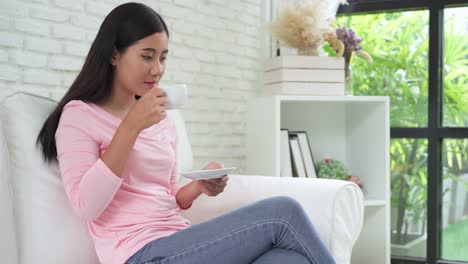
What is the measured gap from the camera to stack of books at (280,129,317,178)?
10.5 ft

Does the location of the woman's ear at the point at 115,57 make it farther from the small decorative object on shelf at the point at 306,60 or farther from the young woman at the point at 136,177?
the small decorative object on shelf at the point at 306,60

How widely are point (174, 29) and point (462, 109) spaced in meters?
1.52

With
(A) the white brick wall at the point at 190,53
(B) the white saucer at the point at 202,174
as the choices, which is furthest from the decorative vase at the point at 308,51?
(B) the white saucer at the point at 202,174

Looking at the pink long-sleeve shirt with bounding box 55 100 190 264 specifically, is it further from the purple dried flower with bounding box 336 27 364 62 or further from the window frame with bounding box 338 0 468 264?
the window frame with bounding box 338 0 468 264

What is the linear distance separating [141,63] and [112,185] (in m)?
0.37

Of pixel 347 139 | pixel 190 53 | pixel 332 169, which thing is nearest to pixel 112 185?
pixel 190 53

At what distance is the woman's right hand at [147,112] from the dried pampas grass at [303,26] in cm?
161

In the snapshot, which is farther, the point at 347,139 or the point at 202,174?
the point at 347,139

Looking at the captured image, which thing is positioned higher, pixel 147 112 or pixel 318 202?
pixel 147 112

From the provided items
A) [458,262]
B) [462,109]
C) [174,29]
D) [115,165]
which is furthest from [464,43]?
[115,165]

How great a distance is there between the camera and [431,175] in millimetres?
3410

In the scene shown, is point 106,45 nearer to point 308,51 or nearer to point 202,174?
point 202,174

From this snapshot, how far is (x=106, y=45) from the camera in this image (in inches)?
69.9

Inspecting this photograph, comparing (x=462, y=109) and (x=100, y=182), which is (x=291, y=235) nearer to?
(x=100, y=182)
